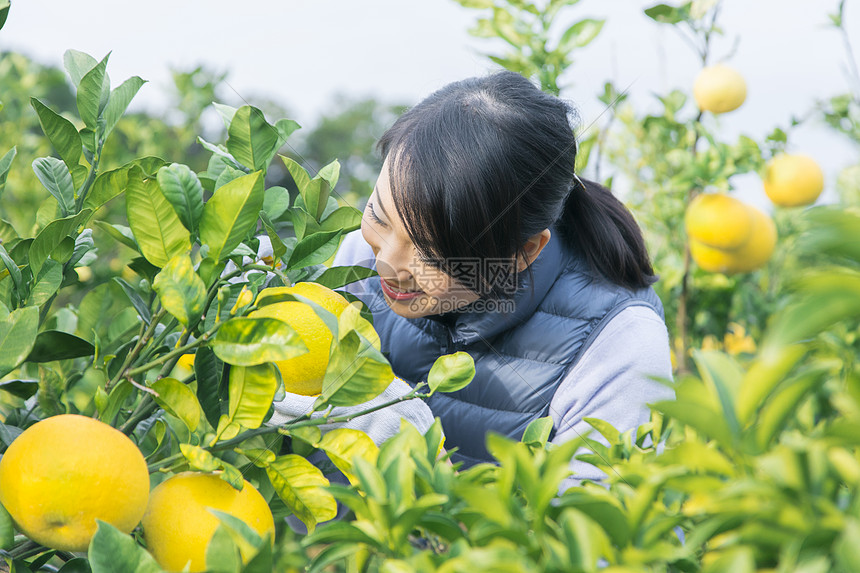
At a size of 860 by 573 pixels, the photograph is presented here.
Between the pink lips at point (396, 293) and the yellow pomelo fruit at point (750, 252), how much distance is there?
36 centimetres

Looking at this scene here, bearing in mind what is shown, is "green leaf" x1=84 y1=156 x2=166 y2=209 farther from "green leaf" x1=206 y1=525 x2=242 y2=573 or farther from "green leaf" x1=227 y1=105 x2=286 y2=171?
"green leaf" x1=206 y1=525 x2=242 y2=573

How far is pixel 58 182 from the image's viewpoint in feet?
2.02

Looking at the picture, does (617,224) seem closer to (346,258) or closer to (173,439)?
(346,258)

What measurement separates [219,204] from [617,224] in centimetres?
74

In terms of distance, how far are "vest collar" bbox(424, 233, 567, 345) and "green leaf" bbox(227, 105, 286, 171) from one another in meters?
0.45

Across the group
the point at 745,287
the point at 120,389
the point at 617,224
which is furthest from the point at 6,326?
the point at 745,287

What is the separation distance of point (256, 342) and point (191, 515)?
137 mm

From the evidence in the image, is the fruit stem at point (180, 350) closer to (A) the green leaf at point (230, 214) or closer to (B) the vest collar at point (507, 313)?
(A) the green leaf at point (230, 214)

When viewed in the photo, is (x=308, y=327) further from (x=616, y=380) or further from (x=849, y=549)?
(x=616, y=380)

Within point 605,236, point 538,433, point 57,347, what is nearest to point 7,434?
point 57,347

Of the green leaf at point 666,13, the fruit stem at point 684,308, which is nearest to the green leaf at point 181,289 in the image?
the green leaf at point 666,13

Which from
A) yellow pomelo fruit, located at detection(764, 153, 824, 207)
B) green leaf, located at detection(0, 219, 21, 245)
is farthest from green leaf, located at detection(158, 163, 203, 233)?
yellow pomelo fruit, located at detection(764, 153, 824, 207)

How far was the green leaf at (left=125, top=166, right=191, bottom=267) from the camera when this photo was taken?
1.71ft

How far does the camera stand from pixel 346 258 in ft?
3.65
